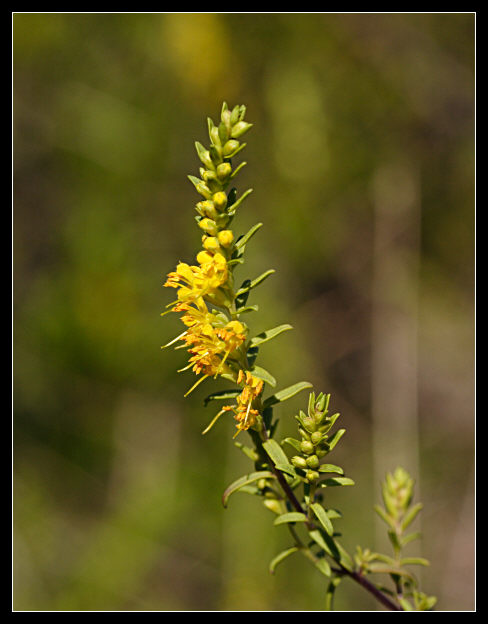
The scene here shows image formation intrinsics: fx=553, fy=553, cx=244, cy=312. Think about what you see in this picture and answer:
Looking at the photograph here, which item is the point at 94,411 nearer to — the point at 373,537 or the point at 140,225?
the point at 140,225

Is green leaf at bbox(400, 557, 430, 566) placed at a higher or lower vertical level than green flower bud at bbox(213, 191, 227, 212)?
lower

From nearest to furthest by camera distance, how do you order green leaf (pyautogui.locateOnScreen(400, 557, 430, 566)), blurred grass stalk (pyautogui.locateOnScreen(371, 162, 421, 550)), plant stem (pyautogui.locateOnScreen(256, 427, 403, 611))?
1. plant stem (pyautogui.locateOnScreen(256, 427, 403, 611))
2. green leaf (pyautogui.locateOnScreen(400, 557, 430, 566))
3. blurred grass stalk (pyautogui.locateOnScreen(371, 162, 421, 550))

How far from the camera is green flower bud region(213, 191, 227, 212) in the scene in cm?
153

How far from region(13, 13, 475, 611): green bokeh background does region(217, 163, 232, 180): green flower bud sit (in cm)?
418

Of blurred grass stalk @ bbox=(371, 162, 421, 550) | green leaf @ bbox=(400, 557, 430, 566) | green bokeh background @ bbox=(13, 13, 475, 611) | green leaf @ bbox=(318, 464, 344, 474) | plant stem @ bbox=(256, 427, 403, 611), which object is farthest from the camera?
blurred grass stalk @ bbox=(371, 162, 421, 550)

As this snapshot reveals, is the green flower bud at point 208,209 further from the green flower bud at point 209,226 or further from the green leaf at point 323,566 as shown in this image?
the green leaf at point 323,566

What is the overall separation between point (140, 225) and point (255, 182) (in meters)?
1.35

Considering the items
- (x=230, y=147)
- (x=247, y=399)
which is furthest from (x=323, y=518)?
(x=230, y=147)

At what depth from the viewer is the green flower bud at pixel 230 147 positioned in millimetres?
1563

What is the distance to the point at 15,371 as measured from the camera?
5863mm

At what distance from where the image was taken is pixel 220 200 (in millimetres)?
1537

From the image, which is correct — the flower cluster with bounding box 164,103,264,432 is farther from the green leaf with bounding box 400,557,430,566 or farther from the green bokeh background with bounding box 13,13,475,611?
the green bokeh background with bounding box 13,13,475,611

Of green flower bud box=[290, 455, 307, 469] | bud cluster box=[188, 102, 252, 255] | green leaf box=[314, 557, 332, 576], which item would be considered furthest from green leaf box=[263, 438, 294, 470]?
bud cluster box=[188, 102, 252, 255]

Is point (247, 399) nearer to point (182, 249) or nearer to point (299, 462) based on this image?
point (299, 462)
